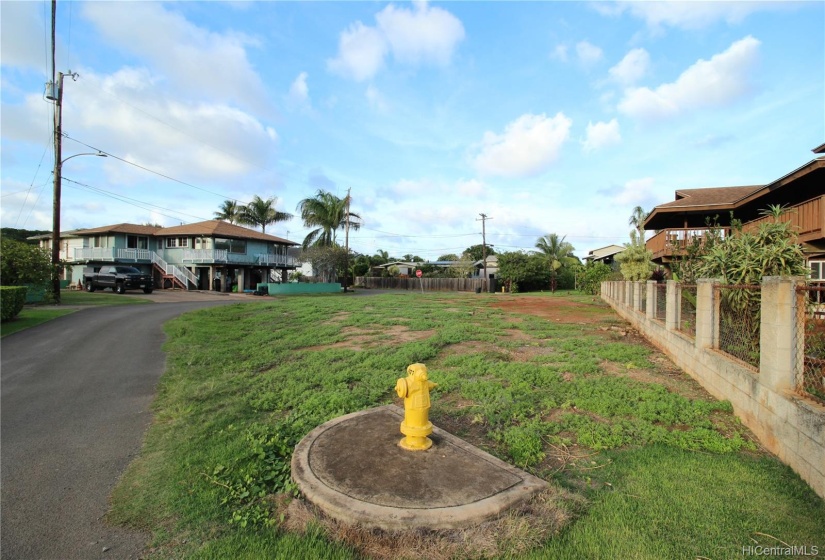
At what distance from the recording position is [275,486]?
3449 millimetres

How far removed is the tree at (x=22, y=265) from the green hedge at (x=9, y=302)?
5953 millimetres

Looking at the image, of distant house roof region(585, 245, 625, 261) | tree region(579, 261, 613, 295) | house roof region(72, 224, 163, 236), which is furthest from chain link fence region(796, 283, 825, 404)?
distant house roof region(585, 245, 625, 261)

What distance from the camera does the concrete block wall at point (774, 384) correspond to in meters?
3.42

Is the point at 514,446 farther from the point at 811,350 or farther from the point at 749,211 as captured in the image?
the point at 749,211

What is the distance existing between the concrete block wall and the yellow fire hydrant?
9.92ft

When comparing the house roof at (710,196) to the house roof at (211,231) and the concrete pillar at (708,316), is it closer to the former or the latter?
the concrete pillar at (708,316)

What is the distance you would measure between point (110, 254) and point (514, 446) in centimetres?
3788

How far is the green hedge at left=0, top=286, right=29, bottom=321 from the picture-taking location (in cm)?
1214

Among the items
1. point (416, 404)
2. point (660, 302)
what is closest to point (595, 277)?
point (660, 302)

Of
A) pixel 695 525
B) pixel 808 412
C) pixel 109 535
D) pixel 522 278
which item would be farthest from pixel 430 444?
pixel 522 278

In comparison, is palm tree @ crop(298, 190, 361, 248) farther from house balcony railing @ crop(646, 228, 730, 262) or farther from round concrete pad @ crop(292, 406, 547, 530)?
round concrete pad @ crop(292, 406, 547, 530)

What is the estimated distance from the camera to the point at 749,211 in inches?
798

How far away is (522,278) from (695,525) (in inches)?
1549

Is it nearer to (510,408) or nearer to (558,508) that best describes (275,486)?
(558,508)
